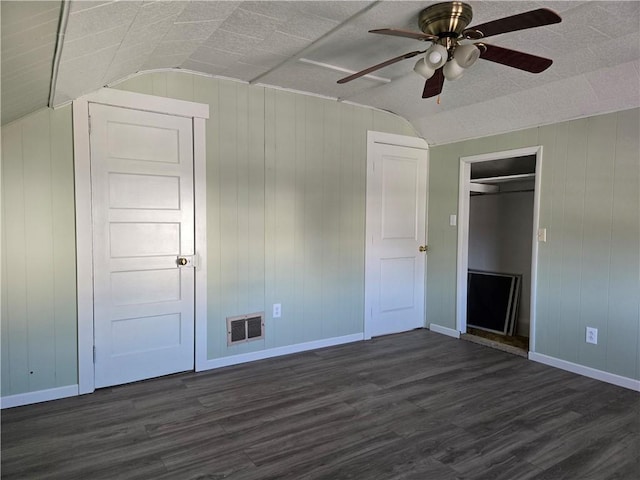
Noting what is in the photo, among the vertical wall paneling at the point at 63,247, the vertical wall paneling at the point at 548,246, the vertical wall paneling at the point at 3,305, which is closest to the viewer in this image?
the vertical wall paneling at the point at 3,305

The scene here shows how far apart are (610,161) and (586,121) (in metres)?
0.40

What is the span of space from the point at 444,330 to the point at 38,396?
3821 millimetres

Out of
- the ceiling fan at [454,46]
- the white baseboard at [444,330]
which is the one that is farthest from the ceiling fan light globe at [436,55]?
the white baseboard at [444,330]

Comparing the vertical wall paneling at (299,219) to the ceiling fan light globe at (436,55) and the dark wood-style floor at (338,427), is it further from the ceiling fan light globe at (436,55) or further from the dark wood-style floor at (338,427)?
the ceiling fan light globe at (436,55)

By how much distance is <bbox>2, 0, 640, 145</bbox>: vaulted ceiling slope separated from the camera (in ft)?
5.87

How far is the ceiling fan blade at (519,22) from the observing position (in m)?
1.73

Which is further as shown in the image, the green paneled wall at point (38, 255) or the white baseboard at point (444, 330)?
the white baseboard at point (444, 330)

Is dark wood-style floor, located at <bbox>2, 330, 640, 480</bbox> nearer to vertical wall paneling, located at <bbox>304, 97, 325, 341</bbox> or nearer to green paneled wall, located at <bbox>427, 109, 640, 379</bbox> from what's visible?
green paneled wall, located at <bbox>427, 109, 640, 379</bbox>

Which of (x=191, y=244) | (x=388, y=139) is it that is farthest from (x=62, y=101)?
(x=388, y=139)

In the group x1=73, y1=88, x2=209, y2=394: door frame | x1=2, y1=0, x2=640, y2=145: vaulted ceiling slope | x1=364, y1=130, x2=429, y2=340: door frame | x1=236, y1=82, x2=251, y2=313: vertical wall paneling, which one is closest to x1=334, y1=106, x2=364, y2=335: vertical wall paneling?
x1=364, y1=130, x2=429, y2=340: door frame

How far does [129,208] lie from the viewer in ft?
10.2

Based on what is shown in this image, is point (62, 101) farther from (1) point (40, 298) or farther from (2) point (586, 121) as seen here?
(2) point (586, 121)

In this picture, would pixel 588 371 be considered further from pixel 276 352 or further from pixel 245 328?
pixel 245 328

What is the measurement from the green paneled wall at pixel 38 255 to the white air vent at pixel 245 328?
3.87 ft
